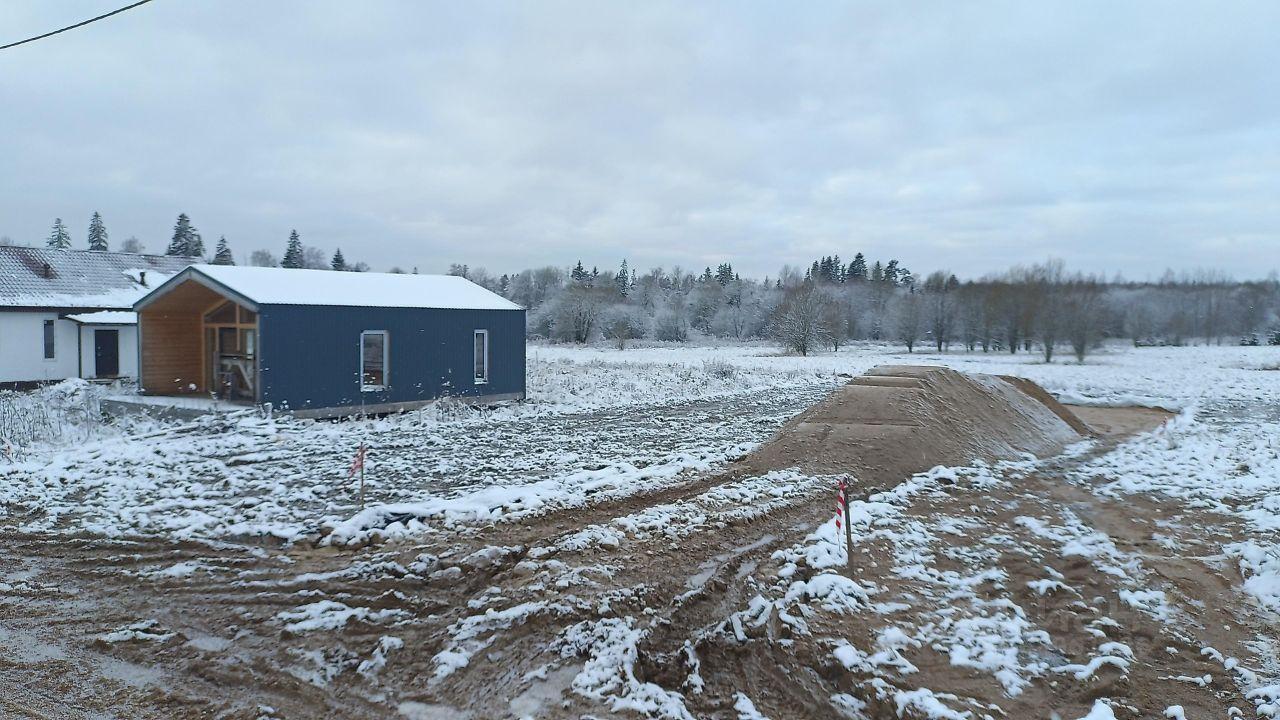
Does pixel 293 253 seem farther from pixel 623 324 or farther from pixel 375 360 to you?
pixel 375 360

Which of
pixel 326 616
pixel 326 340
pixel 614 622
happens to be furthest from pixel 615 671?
pixel 326 340

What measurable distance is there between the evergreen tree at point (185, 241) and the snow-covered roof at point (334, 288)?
60.5 metres

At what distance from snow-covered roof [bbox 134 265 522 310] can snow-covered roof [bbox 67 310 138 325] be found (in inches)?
232

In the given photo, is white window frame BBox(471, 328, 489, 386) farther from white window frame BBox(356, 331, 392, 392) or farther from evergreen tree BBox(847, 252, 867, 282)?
evergreen tree BBox(847, 252, 867, 282)

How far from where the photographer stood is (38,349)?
22.4 meters

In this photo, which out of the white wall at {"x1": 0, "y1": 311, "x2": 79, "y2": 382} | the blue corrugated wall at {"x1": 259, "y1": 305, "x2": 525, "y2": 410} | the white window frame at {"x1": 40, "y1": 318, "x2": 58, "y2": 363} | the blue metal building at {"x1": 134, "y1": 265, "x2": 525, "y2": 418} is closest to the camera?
the blue corrugated wall at {"x1": 259, "y1": 305, "x2": 525, "y2": 410}

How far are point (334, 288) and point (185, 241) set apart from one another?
212ft

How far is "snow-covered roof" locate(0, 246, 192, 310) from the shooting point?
22.8 meters

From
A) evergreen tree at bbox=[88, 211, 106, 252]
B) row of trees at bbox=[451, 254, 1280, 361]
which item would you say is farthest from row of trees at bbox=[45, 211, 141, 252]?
row of trees at bbox=[451, 254, 1280, 361]

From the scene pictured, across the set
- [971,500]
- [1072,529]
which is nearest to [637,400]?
[971,500]

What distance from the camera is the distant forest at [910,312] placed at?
5728 cm

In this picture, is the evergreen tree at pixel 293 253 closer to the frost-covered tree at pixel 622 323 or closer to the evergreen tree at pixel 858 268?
the frost-covered tree at pixel 622 323

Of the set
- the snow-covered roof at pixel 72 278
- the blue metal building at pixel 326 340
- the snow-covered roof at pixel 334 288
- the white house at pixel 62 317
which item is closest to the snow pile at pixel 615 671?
the blue metal building at pixel 326 340

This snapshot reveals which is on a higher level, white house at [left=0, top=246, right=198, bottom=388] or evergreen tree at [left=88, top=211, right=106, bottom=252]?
evergreen tree at [left=88, top=211, right=106, bottom=252]
